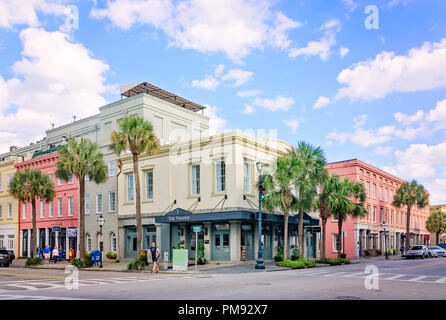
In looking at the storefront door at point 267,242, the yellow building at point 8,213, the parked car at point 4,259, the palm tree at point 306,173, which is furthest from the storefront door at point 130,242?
the yellow building at point 8,213

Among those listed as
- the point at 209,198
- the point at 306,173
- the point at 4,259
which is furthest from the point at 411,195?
the point at 4,259

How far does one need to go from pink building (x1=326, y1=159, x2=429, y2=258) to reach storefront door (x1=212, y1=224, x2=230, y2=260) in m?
17.5

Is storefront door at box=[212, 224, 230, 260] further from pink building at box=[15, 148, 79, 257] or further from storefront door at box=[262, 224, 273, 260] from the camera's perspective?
pink building at box=[15, 148, 79, 257]

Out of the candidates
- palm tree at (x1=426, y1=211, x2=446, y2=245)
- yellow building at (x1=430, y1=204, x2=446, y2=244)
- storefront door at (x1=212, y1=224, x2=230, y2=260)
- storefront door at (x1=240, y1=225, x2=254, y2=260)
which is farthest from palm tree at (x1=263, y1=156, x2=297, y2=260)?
yellow building at (x1=430, y1=204, x2=446, y2=244)

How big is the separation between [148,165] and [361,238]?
2947 cm

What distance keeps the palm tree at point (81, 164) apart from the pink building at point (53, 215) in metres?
11.0

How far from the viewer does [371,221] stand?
189 ft

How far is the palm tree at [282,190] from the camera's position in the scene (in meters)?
31.3

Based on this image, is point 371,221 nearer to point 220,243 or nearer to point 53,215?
point 220,243

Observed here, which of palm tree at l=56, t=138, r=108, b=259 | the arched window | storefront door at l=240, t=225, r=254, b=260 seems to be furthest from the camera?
the arched window

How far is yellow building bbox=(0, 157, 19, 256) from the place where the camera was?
55.3m
